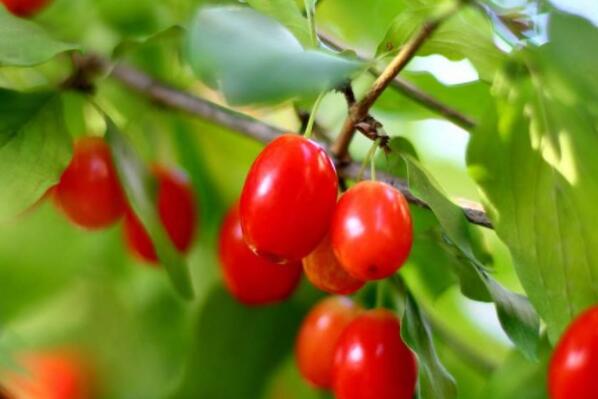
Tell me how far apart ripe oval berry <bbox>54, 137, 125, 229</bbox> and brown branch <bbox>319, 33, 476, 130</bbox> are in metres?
0.15

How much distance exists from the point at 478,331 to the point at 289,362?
195 millimetres

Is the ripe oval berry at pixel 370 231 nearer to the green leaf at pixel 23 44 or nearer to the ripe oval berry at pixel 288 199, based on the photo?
the ripe oval berry at pixel 288 199

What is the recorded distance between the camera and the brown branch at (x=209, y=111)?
1.87 feet

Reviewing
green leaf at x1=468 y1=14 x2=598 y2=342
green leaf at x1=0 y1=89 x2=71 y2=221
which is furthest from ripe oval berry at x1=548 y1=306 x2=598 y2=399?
green leaf at x1=0 y1=89 x2=71 y2=221

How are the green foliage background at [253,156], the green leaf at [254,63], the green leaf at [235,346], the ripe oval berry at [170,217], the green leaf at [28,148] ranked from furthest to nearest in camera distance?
1. the green leaf at [235,346]
2. the ripe oval berry at [170,217]
3. the green leaf at [28,148]
4. the green foliage background at [253,156]
5. the green leaf at [254,63]

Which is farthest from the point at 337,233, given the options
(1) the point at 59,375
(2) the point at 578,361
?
(1) the point at 59,375

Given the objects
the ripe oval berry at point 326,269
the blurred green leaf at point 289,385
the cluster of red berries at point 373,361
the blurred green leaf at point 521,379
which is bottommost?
the blurred green leaf at point 289,385

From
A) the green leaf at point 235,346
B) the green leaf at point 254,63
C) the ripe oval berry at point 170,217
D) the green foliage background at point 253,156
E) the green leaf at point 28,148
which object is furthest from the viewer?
the green leaf at point 235,346

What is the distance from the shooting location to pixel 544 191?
538mm

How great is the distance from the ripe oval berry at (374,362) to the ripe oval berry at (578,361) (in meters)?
0.09

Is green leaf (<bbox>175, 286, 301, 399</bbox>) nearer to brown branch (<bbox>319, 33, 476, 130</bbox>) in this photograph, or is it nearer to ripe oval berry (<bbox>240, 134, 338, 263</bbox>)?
brown branch (<bbox>319, 33, 476, 130</bbox>)

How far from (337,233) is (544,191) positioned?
116 mm

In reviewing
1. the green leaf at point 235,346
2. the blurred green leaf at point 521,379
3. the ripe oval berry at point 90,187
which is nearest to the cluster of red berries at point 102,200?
the ripe oval berry at point 90,187

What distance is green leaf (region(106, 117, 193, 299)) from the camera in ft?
1.98
